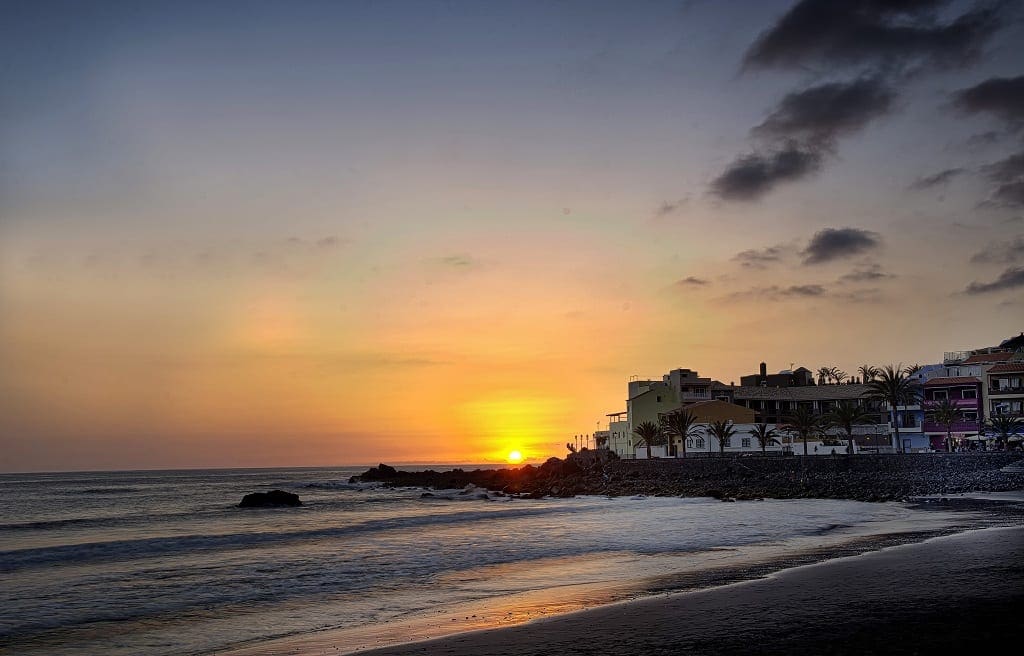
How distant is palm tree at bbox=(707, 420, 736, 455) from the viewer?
106812 millimetres

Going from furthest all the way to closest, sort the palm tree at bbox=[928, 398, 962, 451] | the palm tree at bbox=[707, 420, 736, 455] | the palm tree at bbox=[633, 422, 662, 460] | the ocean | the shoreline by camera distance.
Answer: the palm tree at bbox=[633, 422, 662, 460] → the palm tree at bbox=[707, 420, 736, 455] → the palm tree at bbox=[928, 398, 962, 451] → the ocean → the shoreline

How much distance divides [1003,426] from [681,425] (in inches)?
1536

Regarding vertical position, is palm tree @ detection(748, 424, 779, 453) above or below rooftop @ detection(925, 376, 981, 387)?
below

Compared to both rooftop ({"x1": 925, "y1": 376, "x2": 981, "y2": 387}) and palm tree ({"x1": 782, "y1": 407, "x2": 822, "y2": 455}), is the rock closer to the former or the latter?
palm tree ({"x1": 782, "y1": 407, "x2": 822, "y2": 455})

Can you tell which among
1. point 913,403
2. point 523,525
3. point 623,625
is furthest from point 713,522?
point 913,403

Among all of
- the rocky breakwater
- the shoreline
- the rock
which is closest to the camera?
the shoreline

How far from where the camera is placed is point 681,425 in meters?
108

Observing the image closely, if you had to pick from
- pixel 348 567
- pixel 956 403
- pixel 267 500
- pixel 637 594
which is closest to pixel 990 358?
pixel 956 403

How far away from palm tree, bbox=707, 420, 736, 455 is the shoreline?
73.7m

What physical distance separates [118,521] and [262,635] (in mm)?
48371

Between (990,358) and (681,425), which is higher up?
(990,358)

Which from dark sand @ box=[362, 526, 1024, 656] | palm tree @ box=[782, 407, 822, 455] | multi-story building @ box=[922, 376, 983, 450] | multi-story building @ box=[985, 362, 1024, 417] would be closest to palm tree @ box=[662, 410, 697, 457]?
palm tree @ box=[782, 407, 822, 455]

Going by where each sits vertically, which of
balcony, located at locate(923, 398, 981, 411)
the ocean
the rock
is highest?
balcony, located at locate(923, 398, 981, 411)

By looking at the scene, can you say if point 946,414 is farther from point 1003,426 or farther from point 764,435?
point 764,435
